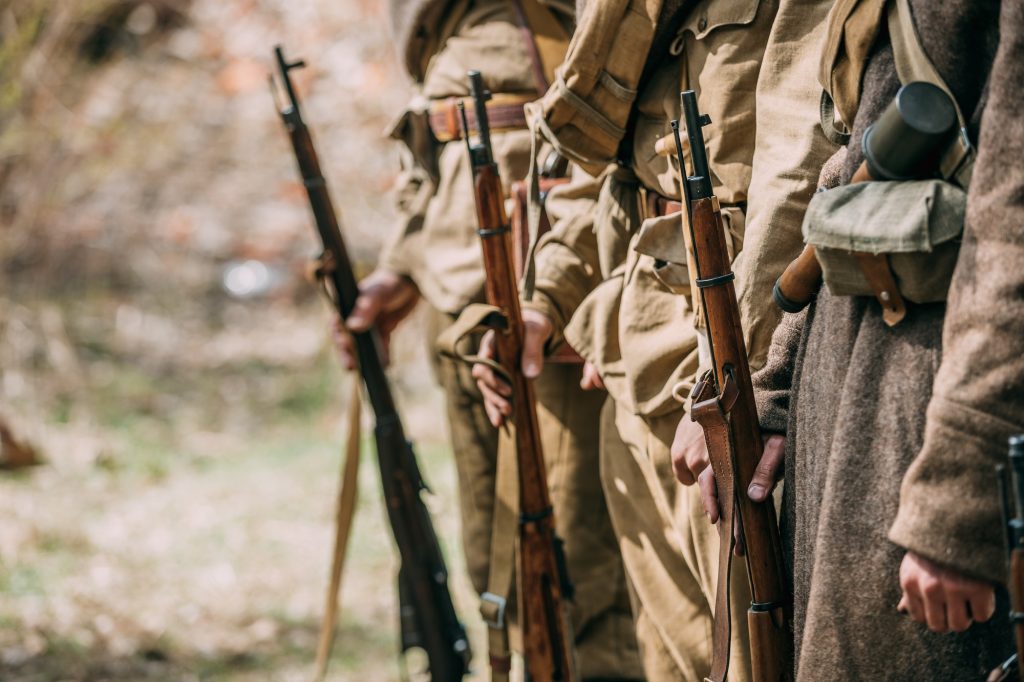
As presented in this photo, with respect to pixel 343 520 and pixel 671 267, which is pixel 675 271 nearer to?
pixel 671 267

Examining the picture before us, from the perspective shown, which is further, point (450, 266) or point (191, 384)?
point (191, 384)

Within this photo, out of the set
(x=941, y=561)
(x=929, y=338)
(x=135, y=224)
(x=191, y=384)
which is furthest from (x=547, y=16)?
(x=135, y=224)

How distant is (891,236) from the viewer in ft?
4.49

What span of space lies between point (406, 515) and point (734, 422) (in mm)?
1875

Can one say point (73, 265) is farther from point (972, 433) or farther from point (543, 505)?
point (972, 433)

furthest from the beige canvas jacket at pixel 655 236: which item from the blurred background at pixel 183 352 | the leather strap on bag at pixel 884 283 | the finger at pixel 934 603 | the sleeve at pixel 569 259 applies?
the blurred background at pixel 183 352

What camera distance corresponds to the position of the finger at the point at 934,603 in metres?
1.32

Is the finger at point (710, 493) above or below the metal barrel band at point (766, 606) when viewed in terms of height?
above

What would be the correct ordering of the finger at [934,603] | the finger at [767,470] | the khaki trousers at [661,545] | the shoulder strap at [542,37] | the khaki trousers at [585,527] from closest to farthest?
the finger at [934,603]
the finger at [767,470]
the khaki trousers at [661,545]
the shoulder strap at [542,37]
the khaki trousers at [585,527]

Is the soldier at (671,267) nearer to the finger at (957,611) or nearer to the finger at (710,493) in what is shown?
the finger at (710,493)

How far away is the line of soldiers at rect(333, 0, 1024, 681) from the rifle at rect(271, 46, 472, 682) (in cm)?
31

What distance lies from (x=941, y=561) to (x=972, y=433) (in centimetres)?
14

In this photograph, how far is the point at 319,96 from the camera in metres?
8.27

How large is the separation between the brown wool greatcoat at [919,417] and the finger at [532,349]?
1041 millimetres
